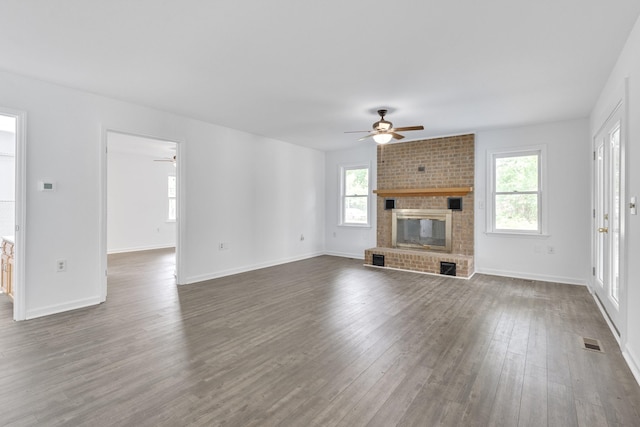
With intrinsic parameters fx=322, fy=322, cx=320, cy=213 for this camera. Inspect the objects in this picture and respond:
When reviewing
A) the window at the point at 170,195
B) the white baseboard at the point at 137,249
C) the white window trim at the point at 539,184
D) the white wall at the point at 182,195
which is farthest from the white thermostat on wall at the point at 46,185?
the white window trim at the point at 539,184

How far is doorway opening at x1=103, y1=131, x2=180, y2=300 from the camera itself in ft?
27.0

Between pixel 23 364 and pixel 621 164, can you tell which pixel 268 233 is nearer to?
pixel 23 364

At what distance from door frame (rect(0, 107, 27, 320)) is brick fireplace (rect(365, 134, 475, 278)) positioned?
5154 mm

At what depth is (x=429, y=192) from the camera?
6152 mm

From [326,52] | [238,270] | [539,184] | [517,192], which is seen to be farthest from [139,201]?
[539,184]

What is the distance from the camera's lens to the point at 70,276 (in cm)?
377

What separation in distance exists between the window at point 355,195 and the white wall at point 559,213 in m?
2.69

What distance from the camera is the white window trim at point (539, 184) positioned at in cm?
524

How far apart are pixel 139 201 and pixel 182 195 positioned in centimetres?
488

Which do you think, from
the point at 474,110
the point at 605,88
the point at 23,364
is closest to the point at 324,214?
the point at 474,110

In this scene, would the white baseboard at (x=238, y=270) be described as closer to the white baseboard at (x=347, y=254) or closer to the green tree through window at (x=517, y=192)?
the white baseboard at (x=347, y=254)

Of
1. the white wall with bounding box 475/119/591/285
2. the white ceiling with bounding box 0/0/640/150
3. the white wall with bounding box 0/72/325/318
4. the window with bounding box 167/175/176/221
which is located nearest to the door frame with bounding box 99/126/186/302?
the white wall with bounding box 0/72/325/318

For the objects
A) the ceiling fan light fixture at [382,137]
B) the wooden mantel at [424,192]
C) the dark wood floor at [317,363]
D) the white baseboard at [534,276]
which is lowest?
the dark wood floor at [317,363]

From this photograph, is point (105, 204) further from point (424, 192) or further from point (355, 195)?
point (424, 192)
